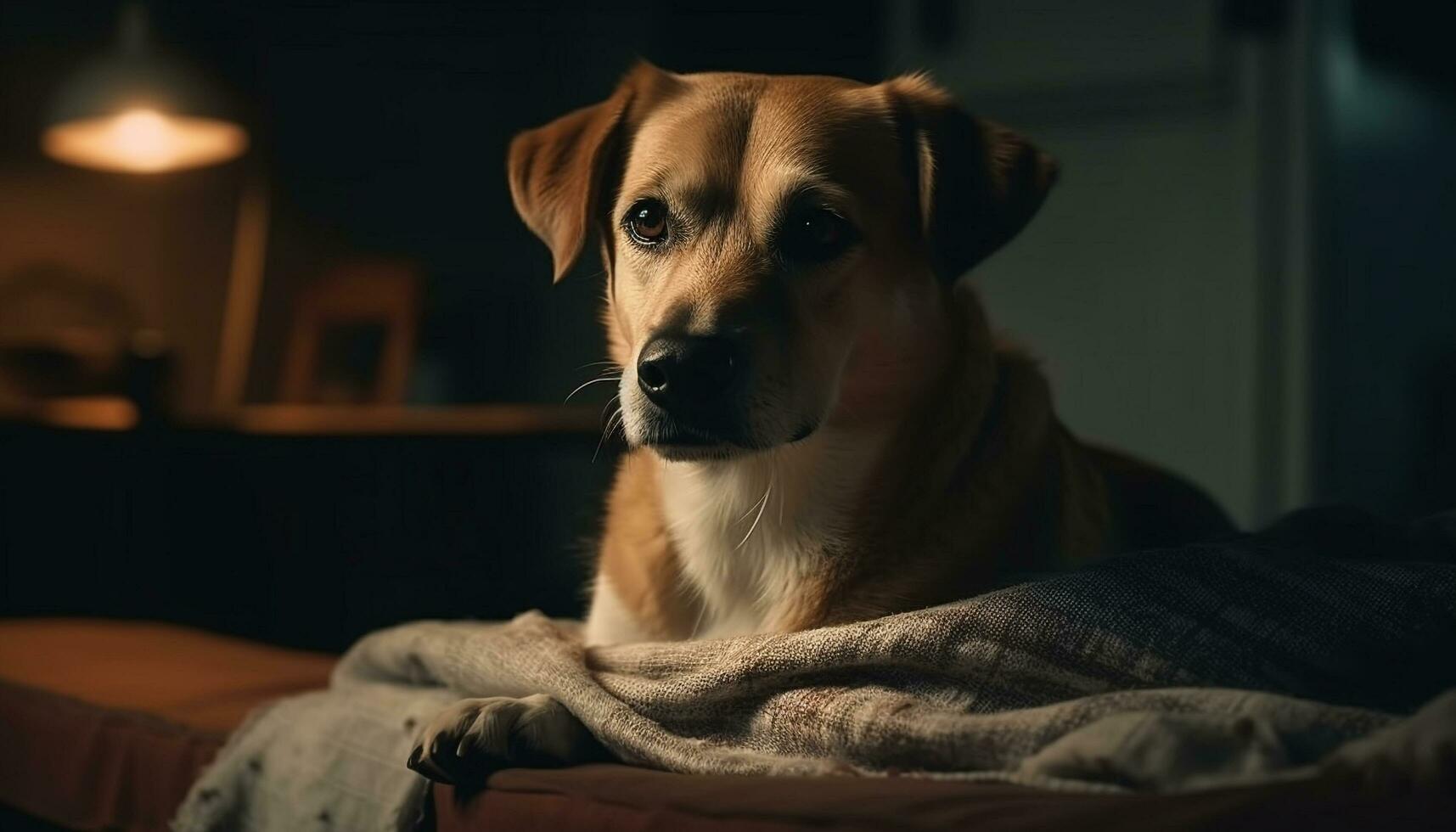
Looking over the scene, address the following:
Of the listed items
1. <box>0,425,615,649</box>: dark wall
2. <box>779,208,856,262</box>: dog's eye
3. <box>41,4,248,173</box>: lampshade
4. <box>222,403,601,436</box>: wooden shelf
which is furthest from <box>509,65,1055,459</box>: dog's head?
<box>41,4,248,173</box>: lampshade

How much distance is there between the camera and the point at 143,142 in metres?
3.25

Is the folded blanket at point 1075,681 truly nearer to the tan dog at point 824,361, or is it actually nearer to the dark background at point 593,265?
the tan dog at point 824,361

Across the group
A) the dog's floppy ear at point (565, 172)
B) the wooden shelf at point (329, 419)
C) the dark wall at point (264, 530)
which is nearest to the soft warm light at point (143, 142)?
the wooden shelf at point (329, 419)

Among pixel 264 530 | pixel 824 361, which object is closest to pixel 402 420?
pixel 264 530

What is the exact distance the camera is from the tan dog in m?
1.29

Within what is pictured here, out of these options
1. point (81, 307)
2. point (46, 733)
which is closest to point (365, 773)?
point (46, 733)

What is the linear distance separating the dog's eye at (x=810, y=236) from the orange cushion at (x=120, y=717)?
2.55ft

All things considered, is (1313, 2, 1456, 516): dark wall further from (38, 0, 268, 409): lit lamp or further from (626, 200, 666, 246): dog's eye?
(38, 0, 268, 409): lit lamp

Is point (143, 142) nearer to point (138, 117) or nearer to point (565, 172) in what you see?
point (138, 117)

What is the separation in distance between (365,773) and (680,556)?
376 millimetres

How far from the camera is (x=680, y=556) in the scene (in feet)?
4.69

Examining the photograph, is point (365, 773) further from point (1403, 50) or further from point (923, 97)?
point (1403, 50)

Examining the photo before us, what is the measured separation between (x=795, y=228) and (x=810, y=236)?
0.7 inches

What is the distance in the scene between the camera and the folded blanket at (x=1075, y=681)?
89cm
